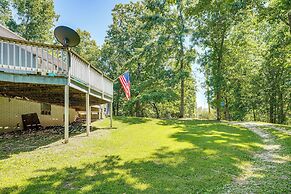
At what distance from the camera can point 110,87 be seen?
687 inches

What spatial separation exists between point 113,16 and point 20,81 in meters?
29.4

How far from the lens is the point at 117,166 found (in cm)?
751

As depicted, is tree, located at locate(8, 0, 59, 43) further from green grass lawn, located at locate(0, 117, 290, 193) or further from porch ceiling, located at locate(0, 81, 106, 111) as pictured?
green grass lawn, located at locate(0, 117, 290, 193)

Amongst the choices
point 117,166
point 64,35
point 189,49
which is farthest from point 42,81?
point 189,49

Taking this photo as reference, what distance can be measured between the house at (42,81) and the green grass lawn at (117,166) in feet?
5.35

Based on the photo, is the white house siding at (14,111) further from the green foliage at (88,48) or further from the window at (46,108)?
the green foliage at (88,48)

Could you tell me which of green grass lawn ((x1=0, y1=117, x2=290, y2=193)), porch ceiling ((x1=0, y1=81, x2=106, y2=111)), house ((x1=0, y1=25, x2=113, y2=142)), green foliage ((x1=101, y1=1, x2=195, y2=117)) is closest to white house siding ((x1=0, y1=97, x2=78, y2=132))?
house ((x1=0, y1=25, x2=113, y2=142))

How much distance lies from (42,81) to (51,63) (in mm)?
3100

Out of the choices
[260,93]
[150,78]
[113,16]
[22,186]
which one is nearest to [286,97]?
[260,93]

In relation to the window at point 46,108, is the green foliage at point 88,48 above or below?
above

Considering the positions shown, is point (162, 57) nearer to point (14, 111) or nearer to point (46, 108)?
point (46, 108)

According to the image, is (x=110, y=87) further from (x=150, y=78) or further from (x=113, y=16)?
(x=113, y=16)

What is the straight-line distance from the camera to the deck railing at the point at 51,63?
8969mm

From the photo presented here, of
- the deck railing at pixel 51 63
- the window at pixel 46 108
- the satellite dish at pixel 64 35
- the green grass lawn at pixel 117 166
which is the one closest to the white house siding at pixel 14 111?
the window at pixel 46 108
